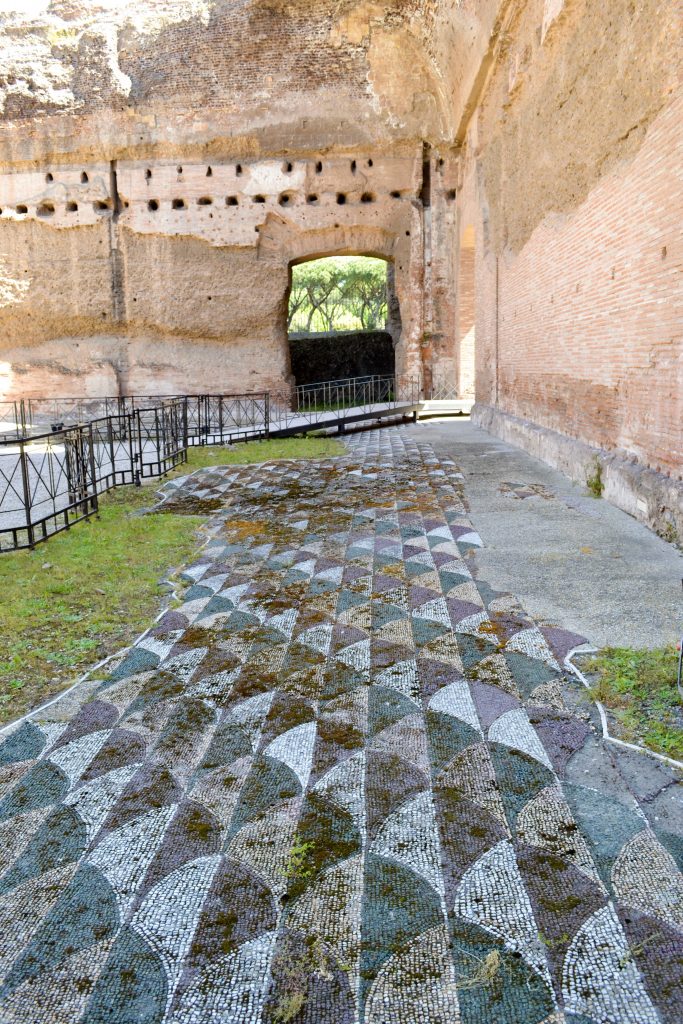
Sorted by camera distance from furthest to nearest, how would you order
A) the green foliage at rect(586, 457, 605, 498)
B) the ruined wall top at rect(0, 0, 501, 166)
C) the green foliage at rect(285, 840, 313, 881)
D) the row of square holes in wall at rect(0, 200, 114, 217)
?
the row of square holes in wall at rect(0, 200, 114, 217) → the ruined wall top at rect(0, 0, 501, 166) → the green foliage at rect(586, 457, 605, 498) → the green foliage at rect(285, 840, 313, 881)

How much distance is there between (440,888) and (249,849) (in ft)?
1.88

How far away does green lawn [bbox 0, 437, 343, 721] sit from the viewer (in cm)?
348

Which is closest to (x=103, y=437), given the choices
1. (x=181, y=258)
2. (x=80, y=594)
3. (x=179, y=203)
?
(x=181, y=258)

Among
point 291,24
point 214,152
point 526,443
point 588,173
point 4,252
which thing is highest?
point 291,24

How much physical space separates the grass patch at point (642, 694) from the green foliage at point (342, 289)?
32.1m

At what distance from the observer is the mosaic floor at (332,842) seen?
167 centimetres

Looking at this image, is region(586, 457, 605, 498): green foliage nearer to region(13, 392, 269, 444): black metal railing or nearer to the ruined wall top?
region(13, 392, 269, 444): black metal railing

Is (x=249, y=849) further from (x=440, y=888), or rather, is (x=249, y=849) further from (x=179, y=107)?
(x=179, y=107)

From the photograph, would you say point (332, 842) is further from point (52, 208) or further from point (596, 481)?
point (52, 208)

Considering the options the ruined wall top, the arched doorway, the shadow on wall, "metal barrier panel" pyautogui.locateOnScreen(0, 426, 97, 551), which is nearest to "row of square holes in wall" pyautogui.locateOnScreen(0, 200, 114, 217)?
the ruined wall top

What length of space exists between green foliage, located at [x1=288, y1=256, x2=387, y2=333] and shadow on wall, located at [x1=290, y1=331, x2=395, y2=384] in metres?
10.8

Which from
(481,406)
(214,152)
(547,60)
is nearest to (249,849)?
(547,60)

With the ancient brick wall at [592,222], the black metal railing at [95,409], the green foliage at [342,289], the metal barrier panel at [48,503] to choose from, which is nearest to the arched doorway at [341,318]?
the green foliage at [342,289]

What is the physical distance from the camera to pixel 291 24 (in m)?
15.2
